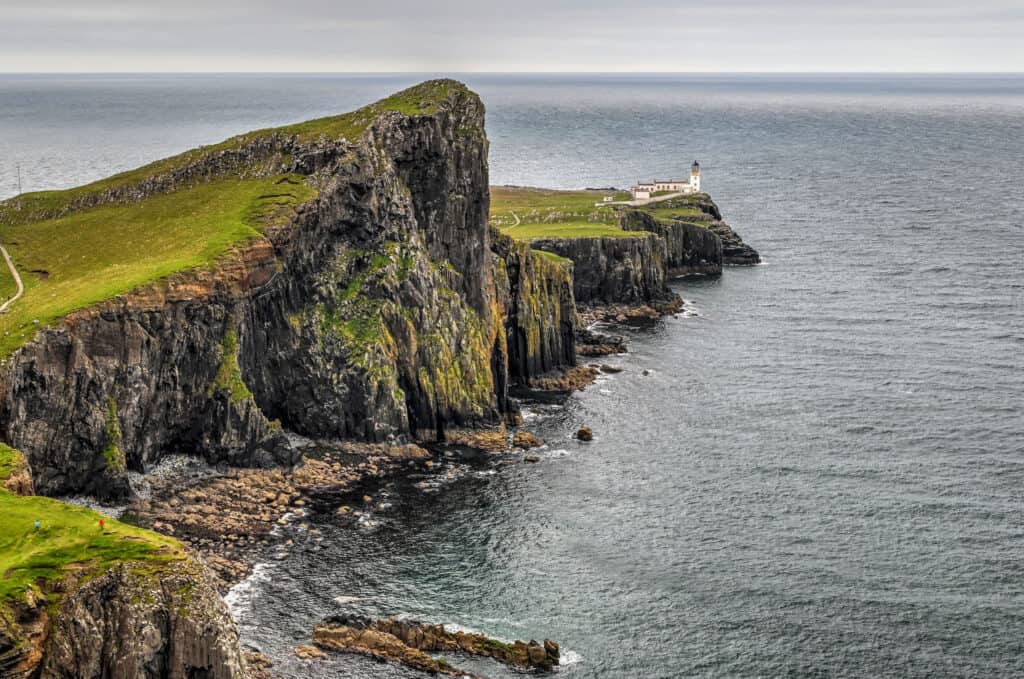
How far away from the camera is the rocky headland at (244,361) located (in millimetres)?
58781

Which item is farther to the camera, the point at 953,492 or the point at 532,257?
the point at 532,257

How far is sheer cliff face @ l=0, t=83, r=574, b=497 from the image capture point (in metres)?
89.9

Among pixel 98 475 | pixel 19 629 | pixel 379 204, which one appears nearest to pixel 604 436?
pixel 379 204

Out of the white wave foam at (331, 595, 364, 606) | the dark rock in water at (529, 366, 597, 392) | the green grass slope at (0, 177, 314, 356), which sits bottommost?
the white wave foam at (331, 595, 364, 606)

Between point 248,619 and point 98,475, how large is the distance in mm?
22246

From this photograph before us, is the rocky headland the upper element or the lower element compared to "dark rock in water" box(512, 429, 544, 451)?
upper

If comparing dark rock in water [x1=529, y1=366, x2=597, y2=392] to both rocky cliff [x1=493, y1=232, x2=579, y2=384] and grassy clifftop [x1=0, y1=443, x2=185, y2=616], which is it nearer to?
rocky cliff [x1=493, y1=232, x2=579, y2=384]

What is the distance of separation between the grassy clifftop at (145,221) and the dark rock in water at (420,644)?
36359mm

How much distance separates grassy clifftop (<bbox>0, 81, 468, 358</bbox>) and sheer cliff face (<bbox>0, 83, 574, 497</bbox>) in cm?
128

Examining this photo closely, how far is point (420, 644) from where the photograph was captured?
73438mm

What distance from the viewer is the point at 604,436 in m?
114

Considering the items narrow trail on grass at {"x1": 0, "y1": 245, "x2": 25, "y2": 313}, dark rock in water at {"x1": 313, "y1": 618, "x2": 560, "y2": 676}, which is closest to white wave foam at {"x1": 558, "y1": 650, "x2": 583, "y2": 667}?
dark rock in water at {"x1": 313, "y1": 618, "x2": 560, "y2": 676}

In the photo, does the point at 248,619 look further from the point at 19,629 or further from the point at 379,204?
the point at 379,204

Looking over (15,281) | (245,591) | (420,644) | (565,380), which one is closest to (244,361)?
(15,281)
